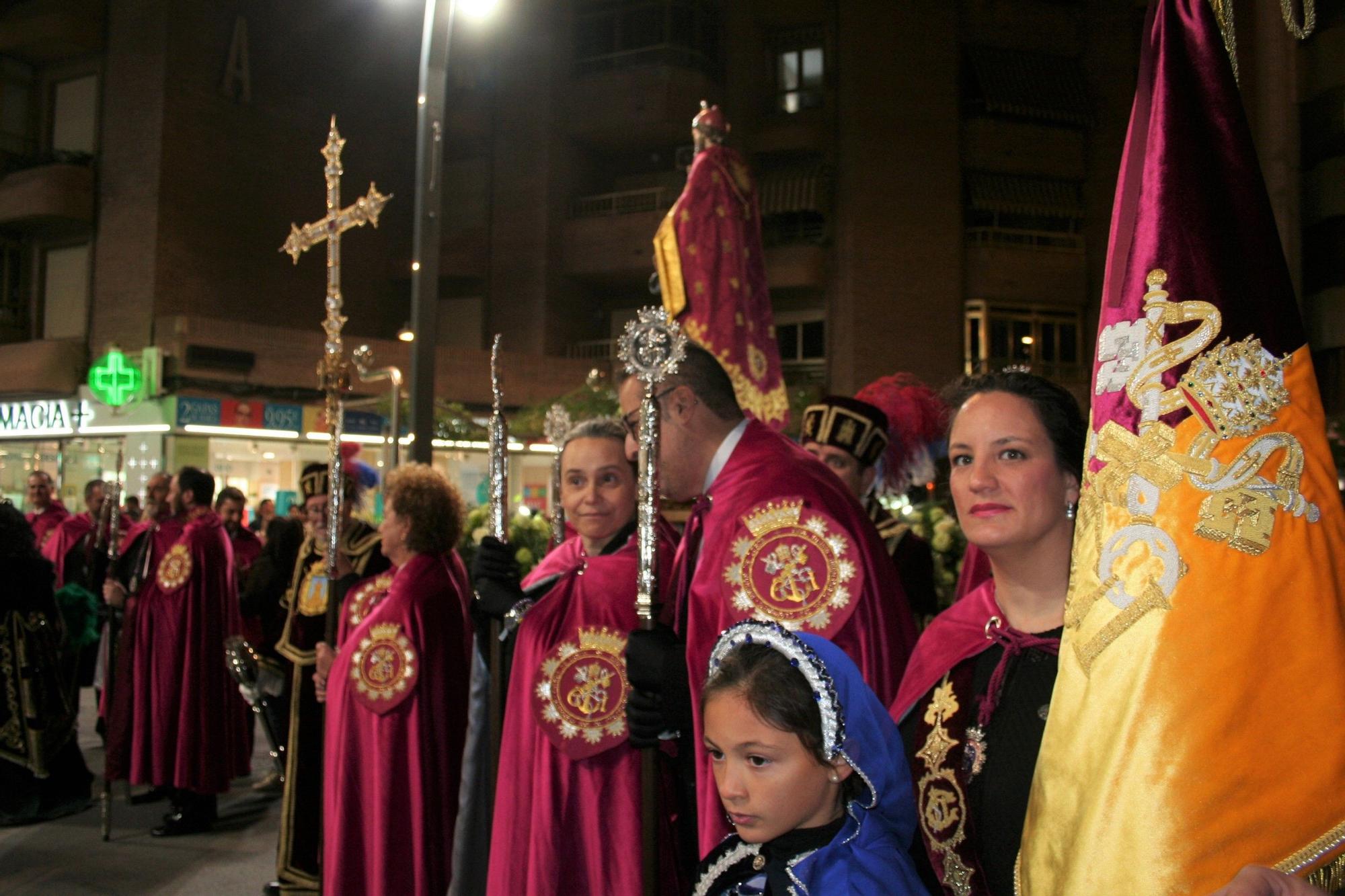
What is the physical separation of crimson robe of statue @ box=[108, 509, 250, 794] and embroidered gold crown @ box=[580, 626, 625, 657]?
4706mm

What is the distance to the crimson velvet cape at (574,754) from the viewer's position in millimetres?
3879

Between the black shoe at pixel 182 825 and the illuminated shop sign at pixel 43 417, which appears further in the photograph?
the illuminated shop sign at pixel 43 417

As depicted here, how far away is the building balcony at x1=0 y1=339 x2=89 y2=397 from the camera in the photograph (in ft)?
73.0

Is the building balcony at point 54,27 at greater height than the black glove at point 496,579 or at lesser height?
→ greater

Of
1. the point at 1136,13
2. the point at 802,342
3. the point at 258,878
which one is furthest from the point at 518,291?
the point at 258,878

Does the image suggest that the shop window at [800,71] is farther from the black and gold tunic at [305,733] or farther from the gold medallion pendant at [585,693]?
the gold medallion pendant at [585,693]

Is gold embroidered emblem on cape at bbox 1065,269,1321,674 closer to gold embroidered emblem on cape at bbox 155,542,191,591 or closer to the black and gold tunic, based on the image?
the black and gold tunic

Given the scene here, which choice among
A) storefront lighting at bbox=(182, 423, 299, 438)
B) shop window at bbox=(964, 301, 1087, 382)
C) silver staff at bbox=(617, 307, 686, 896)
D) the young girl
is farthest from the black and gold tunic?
shop window at bbox=(964, 301, 1087, 382)

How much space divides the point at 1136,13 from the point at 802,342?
10306 millimetres

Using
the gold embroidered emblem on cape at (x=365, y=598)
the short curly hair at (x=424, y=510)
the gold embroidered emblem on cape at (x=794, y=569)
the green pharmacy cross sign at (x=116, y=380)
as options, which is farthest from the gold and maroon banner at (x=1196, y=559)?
the green pharmacy cross sign at (x=116, y=380)

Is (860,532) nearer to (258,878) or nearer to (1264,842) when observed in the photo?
(1264,842)

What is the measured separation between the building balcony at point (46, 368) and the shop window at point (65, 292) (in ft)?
1.97

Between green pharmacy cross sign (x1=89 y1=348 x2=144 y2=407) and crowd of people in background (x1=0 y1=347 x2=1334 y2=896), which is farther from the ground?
green pharmacy cross sign (x1=89 y1=348 x2=144 y2=407)

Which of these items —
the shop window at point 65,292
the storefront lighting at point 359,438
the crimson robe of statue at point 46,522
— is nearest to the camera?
the crimson robe of statue at point 46,522
